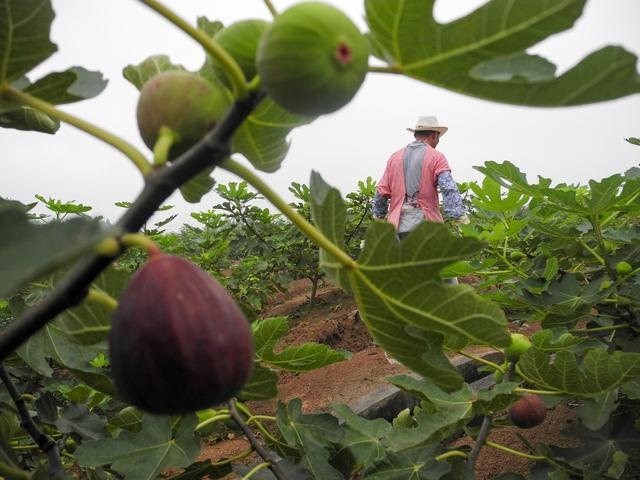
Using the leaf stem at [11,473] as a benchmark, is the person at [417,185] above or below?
above

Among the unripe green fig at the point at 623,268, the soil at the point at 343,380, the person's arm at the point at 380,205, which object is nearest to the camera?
the unripe green fig at the point at 623,268

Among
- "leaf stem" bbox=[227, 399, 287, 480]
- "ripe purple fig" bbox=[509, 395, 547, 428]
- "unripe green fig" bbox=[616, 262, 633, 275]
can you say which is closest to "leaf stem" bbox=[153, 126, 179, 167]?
"leaf stem" bbox=[227, 399, 287, 480]

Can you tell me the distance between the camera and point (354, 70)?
51 centimetres

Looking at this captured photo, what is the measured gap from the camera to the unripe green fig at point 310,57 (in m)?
0.49

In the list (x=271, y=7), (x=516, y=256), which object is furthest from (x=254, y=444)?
(x=516, y=256)

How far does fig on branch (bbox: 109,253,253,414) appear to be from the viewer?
1.52ft

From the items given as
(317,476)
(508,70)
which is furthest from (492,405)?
(508,70)

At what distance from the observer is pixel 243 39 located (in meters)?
0.61

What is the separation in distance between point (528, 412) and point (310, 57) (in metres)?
1.42

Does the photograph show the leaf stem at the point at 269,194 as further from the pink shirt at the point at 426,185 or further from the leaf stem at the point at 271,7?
the pink shirt at the point at 426,185

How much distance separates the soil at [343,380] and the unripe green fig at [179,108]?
Result: 39.0 inches

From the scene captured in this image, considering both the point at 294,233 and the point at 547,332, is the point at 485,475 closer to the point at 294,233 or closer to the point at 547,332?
the point at 547,332

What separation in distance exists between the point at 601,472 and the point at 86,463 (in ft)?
4.94

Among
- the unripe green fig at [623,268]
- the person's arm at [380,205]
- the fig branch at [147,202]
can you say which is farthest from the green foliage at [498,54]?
the person's arm at [380,205]
